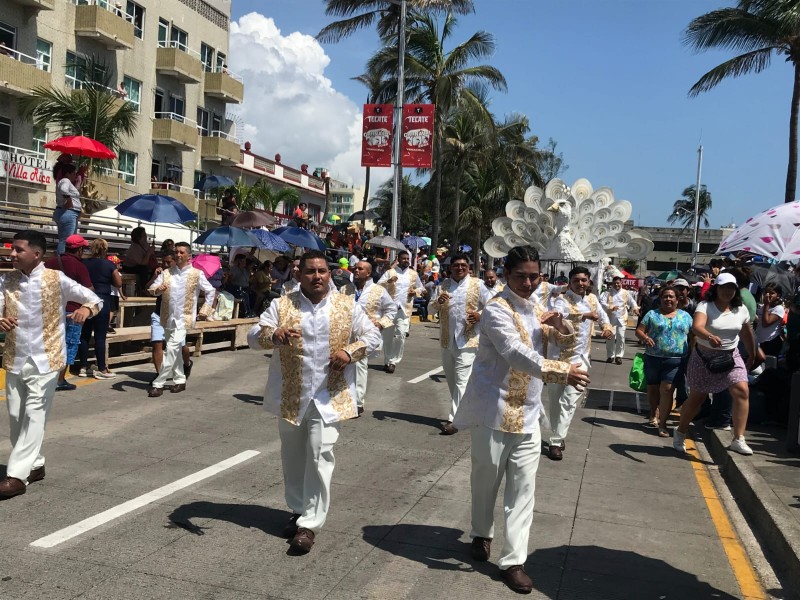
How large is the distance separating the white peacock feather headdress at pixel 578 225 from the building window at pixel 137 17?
1720cm

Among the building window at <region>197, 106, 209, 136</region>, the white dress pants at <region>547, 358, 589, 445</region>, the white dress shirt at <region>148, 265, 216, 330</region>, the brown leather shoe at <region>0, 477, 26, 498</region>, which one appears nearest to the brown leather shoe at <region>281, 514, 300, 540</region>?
the brown leather shoe at <region>0, 477, 26, 498</region>

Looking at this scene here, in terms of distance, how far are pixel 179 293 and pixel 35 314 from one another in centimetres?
412

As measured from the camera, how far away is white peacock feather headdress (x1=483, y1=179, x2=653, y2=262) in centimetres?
2677

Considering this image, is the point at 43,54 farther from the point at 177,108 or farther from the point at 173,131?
the point at 177,108

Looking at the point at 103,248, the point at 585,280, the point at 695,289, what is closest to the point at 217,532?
the point at 585,280

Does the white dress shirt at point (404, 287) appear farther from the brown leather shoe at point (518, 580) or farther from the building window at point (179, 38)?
the building window at point (179, 38)

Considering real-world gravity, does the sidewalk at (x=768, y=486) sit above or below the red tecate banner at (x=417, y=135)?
below

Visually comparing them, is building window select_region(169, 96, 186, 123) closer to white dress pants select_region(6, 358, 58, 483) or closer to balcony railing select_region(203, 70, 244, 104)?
balcony railing select_region(203, 70, 244, 104)

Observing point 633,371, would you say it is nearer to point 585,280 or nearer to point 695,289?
point 585,280

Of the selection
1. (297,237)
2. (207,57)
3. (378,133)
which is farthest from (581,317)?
(207,57)

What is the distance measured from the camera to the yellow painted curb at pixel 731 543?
5.09 meters

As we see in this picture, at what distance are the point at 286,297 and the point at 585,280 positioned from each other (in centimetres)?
472

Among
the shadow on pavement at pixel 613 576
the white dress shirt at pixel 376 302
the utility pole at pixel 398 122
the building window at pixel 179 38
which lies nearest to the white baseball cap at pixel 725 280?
the white dress shirt at pixel 376 302

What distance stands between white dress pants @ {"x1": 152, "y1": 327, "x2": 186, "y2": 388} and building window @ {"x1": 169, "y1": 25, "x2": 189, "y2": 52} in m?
28.3
